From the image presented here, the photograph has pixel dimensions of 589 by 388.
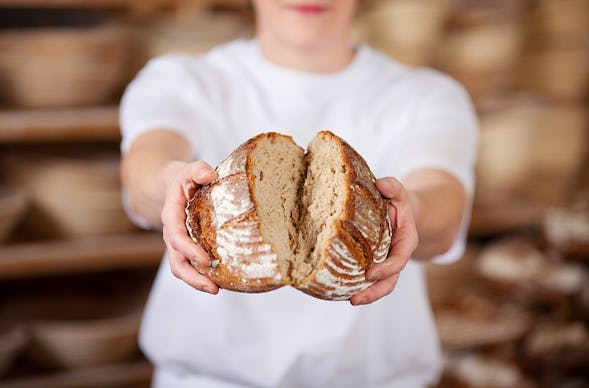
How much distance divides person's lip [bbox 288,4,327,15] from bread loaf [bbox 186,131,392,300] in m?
0.30

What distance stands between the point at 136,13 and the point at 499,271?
4.62 feet

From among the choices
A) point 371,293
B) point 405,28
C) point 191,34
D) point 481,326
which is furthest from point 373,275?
point 481,326

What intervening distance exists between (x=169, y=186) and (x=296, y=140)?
37cm

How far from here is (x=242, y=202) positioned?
815 mm

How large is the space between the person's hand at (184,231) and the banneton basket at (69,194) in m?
1.34

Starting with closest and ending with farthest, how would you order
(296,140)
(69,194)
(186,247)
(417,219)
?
(186,247)
(417,219)
(296,140)
(69,194)

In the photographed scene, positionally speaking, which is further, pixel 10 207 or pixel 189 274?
pixel 10 207

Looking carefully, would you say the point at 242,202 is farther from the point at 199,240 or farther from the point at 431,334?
the point at 431,334

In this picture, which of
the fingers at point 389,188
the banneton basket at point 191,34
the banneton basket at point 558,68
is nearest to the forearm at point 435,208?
the fingers at point 389,188

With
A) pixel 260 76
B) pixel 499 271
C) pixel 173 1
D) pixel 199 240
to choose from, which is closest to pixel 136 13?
pixel 173 1

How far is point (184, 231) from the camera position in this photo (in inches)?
32.1

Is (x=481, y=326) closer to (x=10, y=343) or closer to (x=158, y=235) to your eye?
(x=158, y=235)

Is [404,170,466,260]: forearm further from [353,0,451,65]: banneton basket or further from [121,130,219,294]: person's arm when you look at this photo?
[353,0,451,65]: banneton basket

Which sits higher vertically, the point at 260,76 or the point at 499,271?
the point at 260,76
